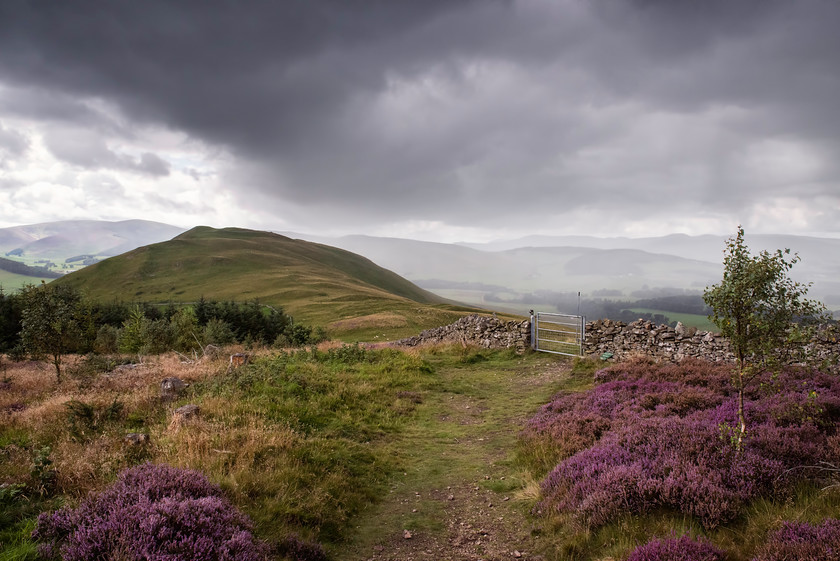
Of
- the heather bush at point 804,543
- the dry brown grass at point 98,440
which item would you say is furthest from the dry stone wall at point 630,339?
the dry brown grass at point 98,440

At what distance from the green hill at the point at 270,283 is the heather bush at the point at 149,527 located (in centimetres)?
4685

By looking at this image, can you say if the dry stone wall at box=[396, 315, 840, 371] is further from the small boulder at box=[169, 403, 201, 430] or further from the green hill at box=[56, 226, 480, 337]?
the green hill at box=[56, 226, 480, 337]

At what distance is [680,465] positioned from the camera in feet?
22.2

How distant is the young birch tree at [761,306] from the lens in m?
7.45

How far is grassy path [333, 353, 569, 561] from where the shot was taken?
6.77 metres

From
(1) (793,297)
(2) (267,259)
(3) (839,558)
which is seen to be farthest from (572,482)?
(2) (267,259)

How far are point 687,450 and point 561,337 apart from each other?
1862cm

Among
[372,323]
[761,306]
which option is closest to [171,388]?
[761,306]

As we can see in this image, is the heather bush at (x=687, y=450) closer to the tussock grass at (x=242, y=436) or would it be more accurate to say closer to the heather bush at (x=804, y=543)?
the heather bush at (x=804, y=543)

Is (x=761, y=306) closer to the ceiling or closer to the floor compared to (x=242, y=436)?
closer to the ceiling

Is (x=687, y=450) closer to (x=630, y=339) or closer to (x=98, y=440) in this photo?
(x=98, y=440)

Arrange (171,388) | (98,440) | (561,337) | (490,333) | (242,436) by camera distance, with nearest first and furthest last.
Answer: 1. (98,440)
2. (242,436)
3. (171,388)
4. (561,337)
5. (490,333)

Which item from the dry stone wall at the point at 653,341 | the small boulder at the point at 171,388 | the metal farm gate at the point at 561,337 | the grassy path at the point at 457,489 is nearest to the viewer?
the grassy path at the point at 457,489

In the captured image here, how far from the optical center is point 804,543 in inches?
172
